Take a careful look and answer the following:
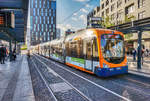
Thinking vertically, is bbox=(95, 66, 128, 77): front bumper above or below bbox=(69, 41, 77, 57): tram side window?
below

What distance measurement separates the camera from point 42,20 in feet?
300

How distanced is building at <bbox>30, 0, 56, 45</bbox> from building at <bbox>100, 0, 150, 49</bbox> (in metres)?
61.0

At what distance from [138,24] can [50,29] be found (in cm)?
8925

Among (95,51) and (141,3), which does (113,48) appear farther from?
(141,3)

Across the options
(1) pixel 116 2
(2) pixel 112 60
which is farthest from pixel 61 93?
(1) pixel 116 2

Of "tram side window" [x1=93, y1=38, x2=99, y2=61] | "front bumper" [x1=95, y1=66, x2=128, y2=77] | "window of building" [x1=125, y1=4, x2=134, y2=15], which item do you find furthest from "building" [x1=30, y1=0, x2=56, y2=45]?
"front bumper" [x1=95, y1=66, x2=128, y2=77]

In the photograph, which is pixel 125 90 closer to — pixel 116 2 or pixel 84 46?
pixel 84 46

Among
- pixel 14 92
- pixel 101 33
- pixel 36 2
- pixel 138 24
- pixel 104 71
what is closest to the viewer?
pixel 14 92

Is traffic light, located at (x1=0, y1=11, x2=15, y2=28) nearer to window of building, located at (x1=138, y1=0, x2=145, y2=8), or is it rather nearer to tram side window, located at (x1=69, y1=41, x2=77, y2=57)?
tram side window, located at (x1=69, y1=41, x2=77, y2=57)

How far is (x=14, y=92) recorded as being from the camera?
4.86 m

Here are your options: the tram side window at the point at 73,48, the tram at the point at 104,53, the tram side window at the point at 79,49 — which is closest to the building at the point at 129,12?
the tram side window at the point at 73,48

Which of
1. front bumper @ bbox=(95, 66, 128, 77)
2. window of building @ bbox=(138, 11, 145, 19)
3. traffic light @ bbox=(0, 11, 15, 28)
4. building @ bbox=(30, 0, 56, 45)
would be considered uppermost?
building @ bbox=(30, 0, 56, 45)

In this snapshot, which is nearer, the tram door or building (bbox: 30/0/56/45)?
the tram door

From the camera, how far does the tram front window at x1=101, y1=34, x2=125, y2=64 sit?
668cm
